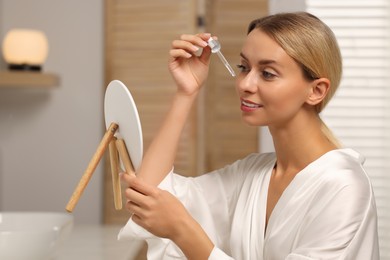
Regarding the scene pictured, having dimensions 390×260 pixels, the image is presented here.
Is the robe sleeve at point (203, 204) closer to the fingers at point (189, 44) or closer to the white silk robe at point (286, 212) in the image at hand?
the white silk robe at point (286, 212)

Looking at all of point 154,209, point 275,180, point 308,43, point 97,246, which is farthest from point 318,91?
point 97,246

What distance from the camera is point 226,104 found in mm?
2760

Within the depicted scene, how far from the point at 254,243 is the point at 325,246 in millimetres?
215

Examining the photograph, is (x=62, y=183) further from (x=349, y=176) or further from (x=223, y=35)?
(x=349, y=176)

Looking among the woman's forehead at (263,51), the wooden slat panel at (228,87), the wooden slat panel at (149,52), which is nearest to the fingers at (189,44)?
the woman's forehead at (263,51)

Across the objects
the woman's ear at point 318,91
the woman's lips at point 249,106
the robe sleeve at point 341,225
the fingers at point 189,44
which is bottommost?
the robe sleeve at point 341,225

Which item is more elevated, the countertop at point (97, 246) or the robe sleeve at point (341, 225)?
the robe sleeve at point (341, 225)

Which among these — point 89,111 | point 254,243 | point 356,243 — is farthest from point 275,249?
point 89,111

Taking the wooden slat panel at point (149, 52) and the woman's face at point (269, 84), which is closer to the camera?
the woman's face at point (269, 84)

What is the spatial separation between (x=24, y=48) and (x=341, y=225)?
5.15 feet

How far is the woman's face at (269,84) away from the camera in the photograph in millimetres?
1398

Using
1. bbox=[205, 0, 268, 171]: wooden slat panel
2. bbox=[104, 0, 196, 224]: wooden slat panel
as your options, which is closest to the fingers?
bbox=[104, 0, 196, 224]: wooden slat panel

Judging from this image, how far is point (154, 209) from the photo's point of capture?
1.27m

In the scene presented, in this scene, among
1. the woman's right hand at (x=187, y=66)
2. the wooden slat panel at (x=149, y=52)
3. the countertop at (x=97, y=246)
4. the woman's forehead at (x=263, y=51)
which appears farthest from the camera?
the wooden slat panel at (x=149, y=52)
